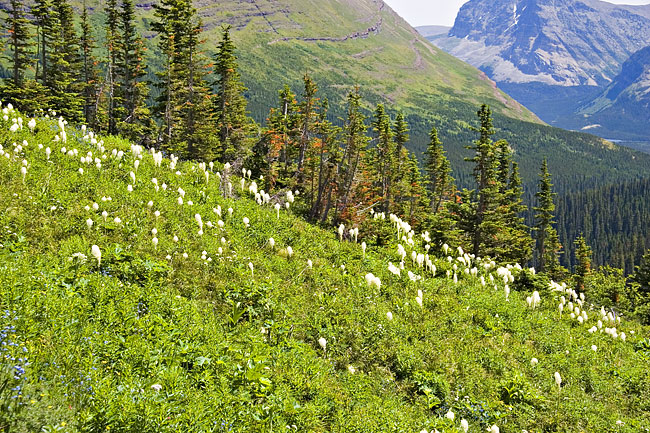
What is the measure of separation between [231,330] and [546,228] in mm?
44466

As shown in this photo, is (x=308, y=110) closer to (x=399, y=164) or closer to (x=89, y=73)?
(x=399, y=164)

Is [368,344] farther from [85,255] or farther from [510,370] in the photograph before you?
[85,255]

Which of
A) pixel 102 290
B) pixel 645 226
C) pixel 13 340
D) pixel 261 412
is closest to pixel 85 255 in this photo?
pixel 102 290

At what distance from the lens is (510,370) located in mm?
8906

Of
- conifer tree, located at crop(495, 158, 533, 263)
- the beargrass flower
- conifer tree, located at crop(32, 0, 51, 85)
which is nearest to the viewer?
the beargrass flower

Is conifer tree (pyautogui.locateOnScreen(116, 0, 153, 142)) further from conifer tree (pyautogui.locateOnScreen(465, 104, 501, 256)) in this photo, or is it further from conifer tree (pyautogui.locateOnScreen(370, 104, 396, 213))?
conifer tree (pyautogui.locateOnScreen(465, 104, 501, 256))

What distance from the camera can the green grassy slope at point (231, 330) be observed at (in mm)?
4645

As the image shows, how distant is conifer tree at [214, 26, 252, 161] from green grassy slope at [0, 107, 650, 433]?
18.5m

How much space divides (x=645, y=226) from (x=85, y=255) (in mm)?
211663

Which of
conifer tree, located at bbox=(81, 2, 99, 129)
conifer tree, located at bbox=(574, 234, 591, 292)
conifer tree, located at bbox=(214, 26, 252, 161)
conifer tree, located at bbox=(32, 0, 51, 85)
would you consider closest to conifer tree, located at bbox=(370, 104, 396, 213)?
conifer tree, located at bbox=(214, 26, 252, 161)

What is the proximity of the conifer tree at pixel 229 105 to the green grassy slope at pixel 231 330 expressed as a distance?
729 inches

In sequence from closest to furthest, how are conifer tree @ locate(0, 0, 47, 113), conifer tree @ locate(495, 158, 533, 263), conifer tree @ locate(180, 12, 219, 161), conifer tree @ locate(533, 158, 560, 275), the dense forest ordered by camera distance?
the dense forest → conifer tree @ locate(0, 0, 47, 113) → conifer tree @ locate(180, 12, 219, 161) → conifer tree @ locate(495, 158, 533, 263) → conifer tree @ locate(533, 158, 560, 275)

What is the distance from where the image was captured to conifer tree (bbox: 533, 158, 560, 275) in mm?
42344

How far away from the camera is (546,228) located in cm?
4356
